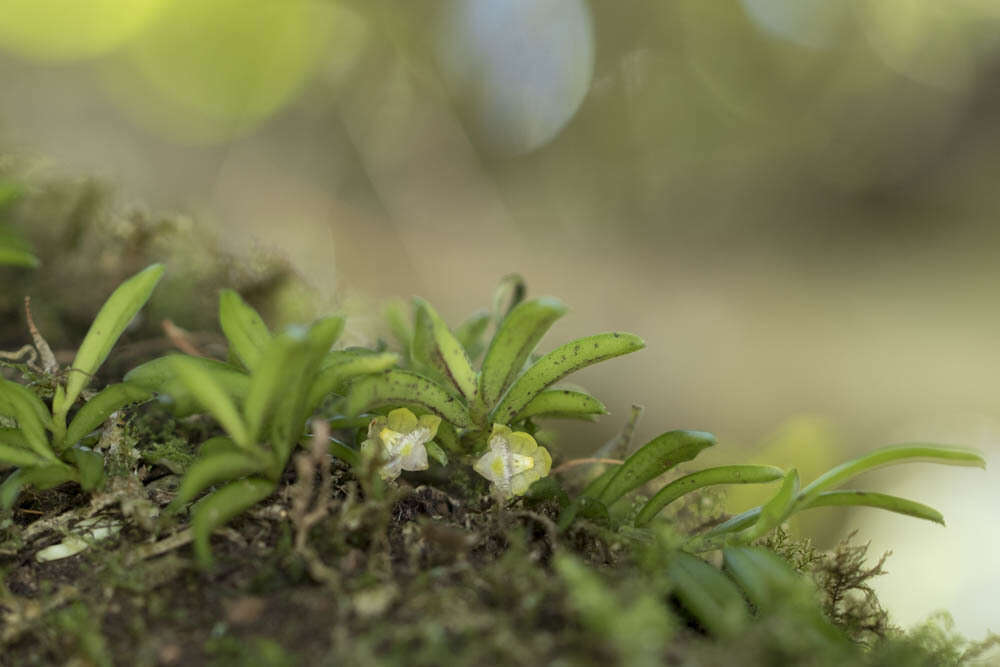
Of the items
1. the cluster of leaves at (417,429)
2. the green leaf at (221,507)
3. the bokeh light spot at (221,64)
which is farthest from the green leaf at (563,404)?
the bokeh light spot at (221,64)

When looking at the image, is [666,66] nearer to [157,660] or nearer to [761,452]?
[761,452]

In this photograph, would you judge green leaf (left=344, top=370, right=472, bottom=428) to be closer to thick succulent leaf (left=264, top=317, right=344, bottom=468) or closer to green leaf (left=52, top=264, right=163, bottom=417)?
thick succulent leaf (left=264, top=317, right=344, bottom=468)

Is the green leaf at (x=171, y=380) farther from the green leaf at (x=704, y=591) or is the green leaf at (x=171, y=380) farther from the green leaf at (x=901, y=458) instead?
the green leaf at (x=901, y=458)

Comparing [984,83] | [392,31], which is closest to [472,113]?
[392,31]

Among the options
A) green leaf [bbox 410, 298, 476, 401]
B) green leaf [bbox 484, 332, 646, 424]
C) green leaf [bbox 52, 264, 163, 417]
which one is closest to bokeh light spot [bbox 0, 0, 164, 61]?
green leaf [bbox 52, 264, 163, 417]

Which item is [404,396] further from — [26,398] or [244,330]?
[26,398]
